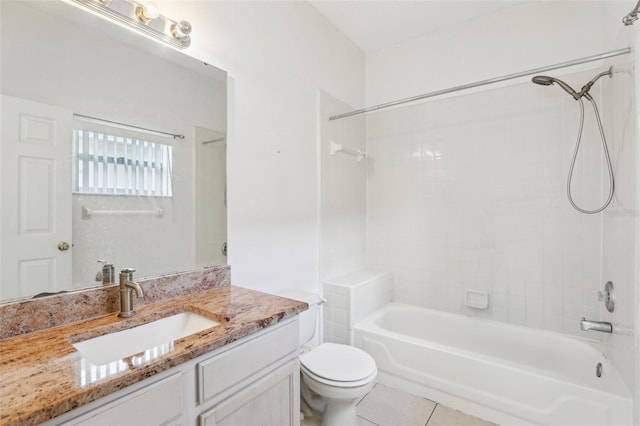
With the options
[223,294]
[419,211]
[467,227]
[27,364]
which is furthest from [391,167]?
[27,364]

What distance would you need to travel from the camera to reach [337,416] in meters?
1.71

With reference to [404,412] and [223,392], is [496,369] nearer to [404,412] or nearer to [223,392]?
[404,412]

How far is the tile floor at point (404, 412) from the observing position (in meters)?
1.85

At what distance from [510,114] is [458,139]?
1.31 ft

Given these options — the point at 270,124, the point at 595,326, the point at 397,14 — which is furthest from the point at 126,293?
the point at 397,14

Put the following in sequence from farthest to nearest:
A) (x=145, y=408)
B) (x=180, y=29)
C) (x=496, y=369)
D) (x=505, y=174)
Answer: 1. (x=505, y=174)
2. (x=496, y=369)
3. (x=180, y=29)
4. (x=145, y=408)

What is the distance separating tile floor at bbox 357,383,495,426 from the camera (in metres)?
1.85

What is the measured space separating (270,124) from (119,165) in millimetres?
931

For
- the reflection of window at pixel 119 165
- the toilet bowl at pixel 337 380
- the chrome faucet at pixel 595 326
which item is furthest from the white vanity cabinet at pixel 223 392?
the chrome faucet at pixel 595 326

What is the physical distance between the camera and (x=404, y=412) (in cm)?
195

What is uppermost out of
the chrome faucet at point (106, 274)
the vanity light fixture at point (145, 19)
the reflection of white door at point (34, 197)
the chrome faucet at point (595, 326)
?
the vanity light fixture at point (145, 19)

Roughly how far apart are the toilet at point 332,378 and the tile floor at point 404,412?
0.78 ft

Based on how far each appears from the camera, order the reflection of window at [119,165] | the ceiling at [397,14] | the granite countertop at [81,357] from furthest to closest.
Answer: the ceiling at [397,14] < the reflection of window at [119,165] < the granite countertop at [81,357]

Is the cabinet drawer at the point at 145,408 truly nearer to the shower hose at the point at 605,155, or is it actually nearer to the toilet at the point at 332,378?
the toilet at the point at 332,378
